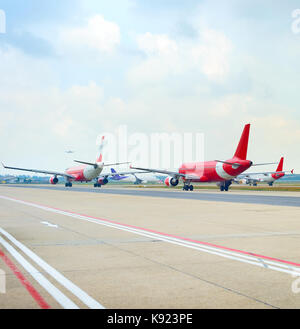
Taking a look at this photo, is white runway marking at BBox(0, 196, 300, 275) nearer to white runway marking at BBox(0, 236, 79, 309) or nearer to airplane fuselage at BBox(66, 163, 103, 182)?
white runway marking at BBox(0, 236, 79, 309)

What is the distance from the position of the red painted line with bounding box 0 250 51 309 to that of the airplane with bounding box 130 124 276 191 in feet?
158

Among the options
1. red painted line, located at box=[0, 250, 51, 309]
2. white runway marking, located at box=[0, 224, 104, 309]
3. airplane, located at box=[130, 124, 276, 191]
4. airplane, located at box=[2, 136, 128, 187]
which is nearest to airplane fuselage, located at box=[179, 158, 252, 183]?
airplane, located at box=[130, 124, 276, 191]

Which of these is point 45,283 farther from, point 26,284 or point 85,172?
point 85,172

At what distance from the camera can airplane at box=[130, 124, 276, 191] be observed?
58.0 m

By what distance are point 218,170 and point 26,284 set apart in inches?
2180

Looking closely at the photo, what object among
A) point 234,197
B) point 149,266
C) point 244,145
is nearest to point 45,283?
point 149,266

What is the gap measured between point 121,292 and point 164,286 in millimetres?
813

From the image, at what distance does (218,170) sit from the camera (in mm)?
61094

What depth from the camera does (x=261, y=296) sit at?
21.2ft

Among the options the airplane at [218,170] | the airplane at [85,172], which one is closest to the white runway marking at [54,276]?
the airplane at [218,170]

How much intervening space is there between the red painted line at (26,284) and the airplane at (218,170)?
158 ft

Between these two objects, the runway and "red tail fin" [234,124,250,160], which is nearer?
the runway

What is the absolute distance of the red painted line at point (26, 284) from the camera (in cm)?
604
